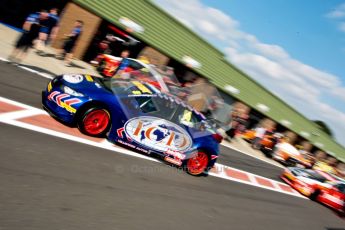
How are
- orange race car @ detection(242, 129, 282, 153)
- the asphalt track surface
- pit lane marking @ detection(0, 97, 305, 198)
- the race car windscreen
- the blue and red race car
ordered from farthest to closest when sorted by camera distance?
orange race car @ detection(242, 129, 282, 153), the race car windscreen, the blue and red race car, pit lane marking @ detection(0, 97, 305, 198), the asphalt track surface

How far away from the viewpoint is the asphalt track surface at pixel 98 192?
4.84m

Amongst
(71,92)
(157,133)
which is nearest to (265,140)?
(157,133)

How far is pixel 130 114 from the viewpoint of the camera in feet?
26.5

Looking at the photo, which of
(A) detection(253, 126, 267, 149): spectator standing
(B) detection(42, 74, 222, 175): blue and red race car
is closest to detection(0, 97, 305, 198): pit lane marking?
(B) detection(42, 74, 222, 175): blue and red race car

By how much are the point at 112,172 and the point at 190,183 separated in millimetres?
2534

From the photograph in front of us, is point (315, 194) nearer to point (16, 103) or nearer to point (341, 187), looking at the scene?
point (341, 187)

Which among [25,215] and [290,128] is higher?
[290,128]

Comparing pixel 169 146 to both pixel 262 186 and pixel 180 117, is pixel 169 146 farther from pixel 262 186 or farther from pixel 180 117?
pixel 262 186

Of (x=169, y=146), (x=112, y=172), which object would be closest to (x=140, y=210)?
(x=112, y=172)

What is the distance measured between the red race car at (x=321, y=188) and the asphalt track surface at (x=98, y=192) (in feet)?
11.8

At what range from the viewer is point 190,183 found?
882 cm

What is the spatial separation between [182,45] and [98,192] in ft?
57.2

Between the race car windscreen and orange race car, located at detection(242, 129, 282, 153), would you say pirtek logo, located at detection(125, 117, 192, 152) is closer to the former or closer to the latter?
the race car windscreen

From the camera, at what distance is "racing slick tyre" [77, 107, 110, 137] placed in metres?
7.85
